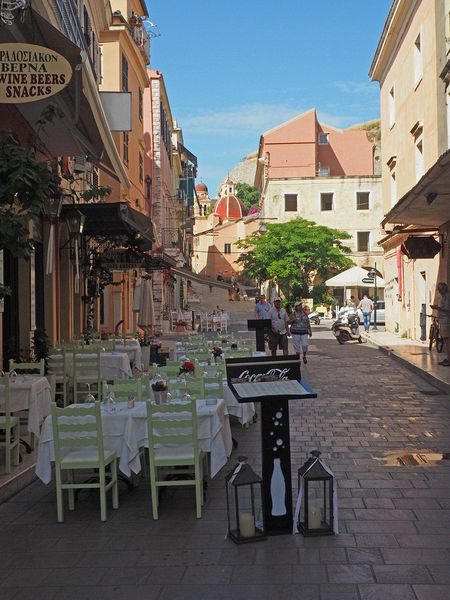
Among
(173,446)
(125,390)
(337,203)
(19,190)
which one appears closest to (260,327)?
(125,390)

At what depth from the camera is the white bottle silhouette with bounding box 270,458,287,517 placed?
566cm

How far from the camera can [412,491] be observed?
6906 mm

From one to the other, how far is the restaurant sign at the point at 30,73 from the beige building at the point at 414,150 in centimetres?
700

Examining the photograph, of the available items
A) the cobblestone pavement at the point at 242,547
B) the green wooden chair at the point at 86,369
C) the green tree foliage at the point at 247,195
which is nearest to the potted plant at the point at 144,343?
the green wooden chair at the point at 86,369

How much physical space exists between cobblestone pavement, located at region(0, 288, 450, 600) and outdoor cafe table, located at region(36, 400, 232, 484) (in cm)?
39

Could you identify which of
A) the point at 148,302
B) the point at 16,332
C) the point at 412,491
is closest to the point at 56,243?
the point at 16,332

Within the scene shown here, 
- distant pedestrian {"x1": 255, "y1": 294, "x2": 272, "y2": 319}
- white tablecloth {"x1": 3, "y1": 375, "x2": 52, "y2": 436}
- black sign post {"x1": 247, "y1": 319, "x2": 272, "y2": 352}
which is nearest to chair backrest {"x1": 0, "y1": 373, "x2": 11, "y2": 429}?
white tablecloth {"x1": 3, "y1": 375, "x2": 52, "y2": 436}

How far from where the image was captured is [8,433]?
7707 mm

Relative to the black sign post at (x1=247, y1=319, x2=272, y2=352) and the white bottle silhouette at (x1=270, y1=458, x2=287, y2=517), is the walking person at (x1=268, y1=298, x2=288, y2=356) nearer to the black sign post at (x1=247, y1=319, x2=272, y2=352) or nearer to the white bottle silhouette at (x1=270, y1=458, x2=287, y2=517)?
the black sign post at (x1=247, y1=319, x2=272, y2=352)

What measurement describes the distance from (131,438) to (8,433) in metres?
1.63

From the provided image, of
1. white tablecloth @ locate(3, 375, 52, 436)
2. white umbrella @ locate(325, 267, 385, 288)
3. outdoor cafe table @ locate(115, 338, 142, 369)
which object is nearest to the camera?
white tablecloth @ locate(3, 375, 52, 436)

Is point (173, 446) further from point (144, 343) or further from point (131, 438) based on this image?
point (144, 343)

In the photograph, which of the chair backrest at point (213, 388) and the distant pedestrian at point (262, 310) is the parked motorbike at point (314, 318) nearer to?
the distant pedestrian at point (262, 310)

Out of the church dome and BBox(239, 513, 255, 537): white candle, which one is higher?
the church dome
